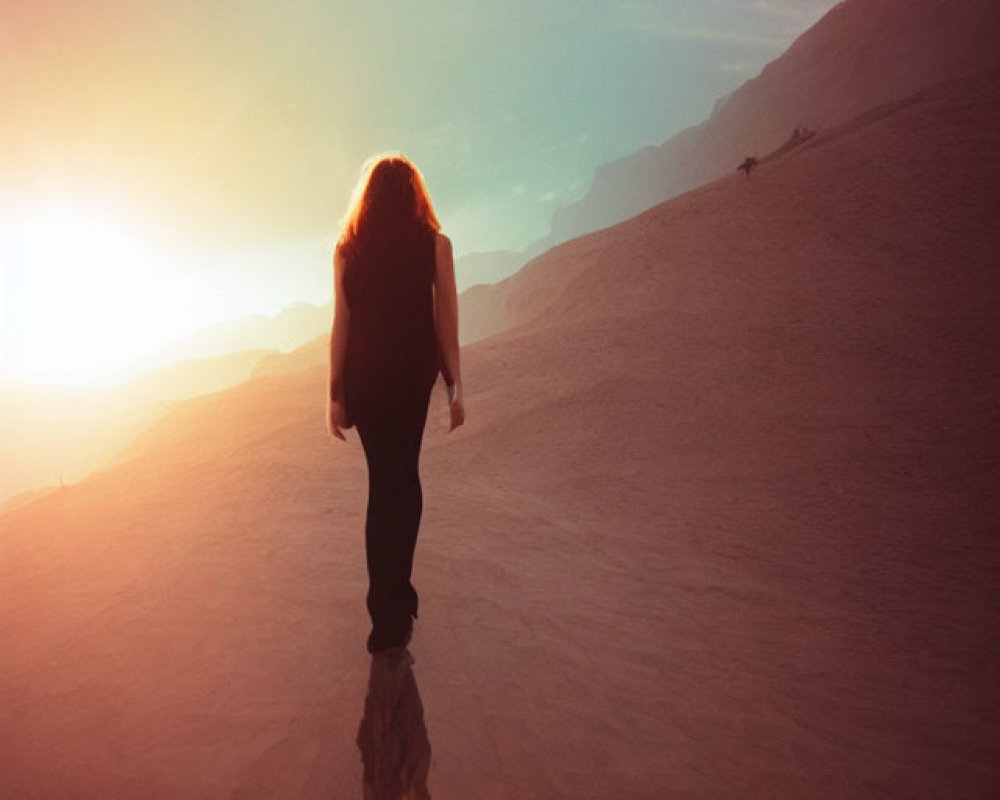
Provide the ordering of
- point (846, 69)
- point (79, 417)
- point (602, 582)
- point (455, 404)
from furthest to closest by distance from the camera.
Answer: point (79, 417) < point (846, 69) < point (602, 582) < point (455, 404)

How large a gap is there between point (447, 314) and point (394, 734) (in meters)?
1.96

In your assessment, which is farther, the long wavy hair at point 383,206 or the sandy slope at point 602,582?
the long wavy hair at point 383,206

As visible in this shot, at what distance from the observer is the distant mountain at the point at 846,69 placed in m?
60.6

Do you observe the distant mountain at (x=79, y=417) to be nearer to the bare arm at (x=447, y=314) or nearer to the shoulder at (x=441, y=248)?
the bare arm at (x=447, y=314)

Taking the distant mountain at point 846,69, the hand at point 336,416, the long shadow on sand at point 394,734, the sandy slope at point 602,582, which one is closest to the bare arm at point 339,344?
the hand at point 336,416

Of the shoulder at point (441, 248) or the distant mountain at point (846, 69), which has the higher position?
the distant mountain at point (846, 69)

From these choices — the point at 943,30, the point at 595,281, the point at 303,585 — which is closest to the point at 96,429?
the point at 595,281

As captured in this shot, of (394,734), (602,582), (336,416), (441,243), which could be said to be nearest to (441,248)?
(441,243)

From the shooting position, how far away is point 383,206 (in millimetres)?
2910

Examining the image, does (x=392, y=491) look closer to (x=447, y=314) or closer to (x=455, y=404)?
(x=455, y=404)

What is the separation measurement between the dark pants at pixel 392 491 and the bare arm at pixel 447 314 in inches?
5.7

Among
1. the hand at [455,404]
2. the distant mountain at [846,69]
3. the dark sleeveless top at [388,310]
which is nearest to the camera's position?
the dark sleeveless top at [388,310]

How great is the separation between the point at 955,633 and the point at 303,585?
A: 4.02 metres

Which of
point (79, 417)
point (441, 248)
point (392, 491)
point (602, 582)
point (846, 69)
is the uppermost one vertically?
point (846, 69)
